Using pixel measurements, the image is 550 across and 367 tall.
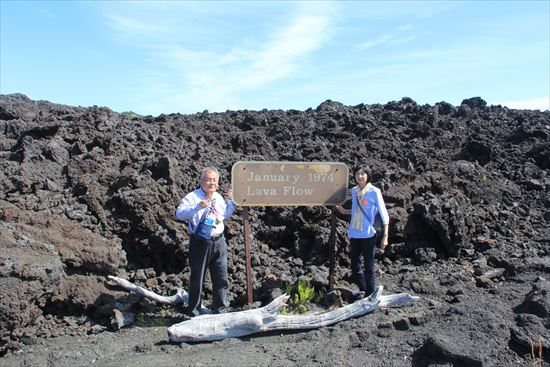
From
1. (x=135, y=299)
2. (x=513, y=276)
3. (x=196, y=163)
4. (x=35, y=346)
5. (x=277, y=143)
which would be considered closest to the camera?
(x=35, y=346)

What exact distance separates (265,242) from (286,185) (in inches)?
70.9

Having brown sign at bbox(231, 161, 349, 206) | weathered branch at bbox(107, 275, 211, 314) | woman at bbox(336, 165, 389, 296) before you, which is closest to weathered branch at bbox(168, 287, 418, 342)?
woman at bbox(336, 165, 389, 296)

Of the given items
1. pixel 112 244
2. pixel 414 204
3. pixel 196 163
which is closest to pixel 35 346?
pixel 112 244

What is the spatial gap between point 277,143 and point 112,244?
563 centimetres

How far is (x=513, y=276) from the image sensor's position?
6812 mm

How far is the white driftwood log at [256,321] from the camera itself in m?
4.81

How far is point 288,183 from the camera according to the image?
6066 millimetres

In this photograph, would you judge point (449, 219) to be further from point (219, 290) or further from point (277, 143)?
point (277, 143)

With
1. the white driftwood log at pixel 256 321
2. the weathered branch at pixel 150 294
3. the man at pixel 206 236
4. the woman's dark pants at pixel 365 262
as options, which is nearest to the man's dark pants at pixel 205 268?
the man at pixel 206 236

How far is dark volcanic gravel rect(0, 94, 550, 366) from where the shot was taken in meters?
4.75

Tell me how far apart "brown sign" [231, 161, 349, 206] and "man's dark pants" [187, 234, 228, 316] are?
0.73 meters

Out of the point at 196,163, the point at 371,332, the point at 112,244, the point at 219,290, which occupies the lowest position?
the point at 371,332

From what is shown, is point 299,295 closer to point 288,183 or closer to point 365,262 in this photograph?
point 365,262

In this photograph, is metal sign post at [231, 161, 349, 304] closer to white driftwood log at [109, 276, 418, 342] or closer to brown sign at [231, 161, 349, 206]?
brown sign at [231, 161, 349, 206]
